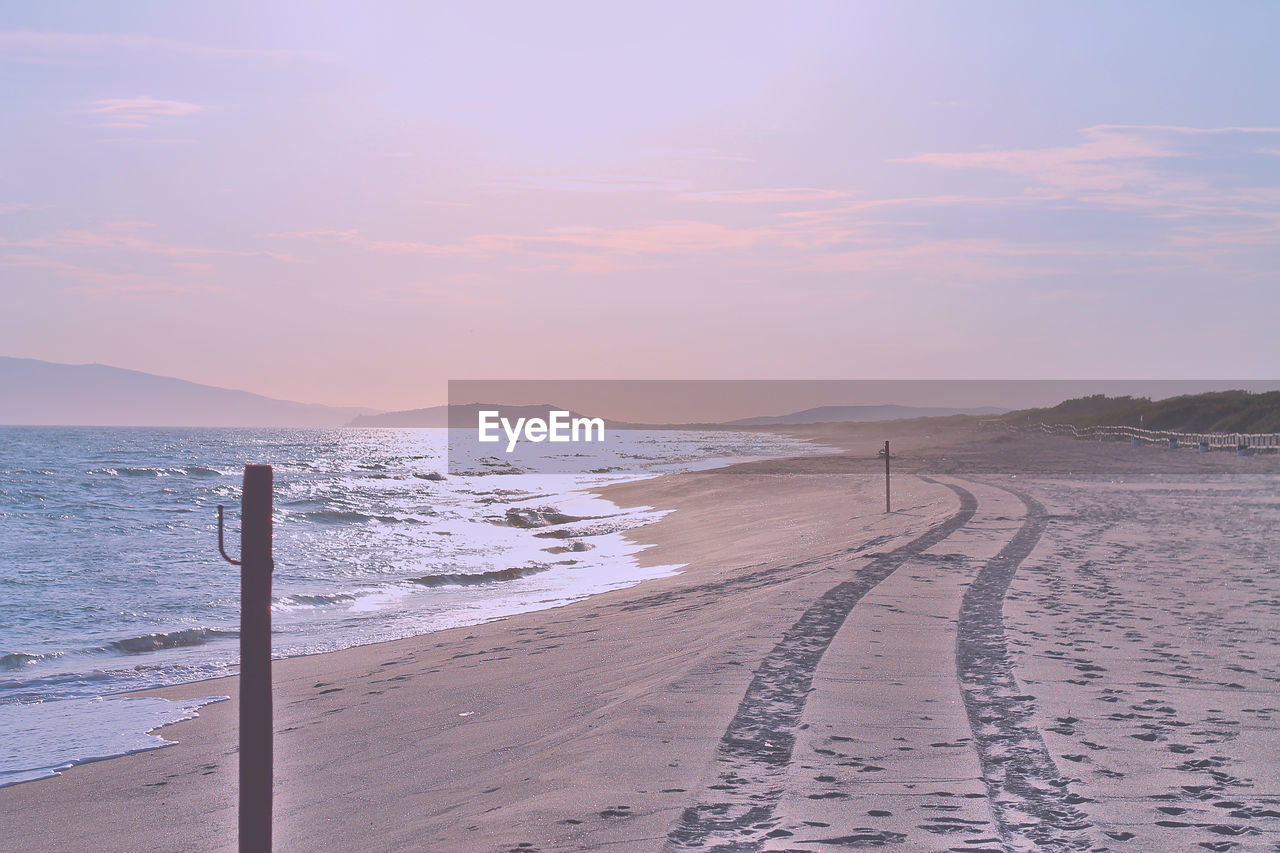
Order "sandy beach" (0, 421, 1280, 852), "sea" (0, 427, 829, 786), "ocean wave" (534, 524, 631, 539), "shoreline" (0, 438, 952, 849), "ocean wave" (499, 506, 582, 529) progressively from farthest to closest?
"ocean wave" (499, 506, 582, 529) < "ocean wave" (534, 524, 631, 539) < "sea" (0, 427, 829, 786) < "shoreline" (0, 438, 952, 849) < "sandy beach" (0, 421, 1280, 852)

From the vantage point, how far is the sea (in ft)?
29.1

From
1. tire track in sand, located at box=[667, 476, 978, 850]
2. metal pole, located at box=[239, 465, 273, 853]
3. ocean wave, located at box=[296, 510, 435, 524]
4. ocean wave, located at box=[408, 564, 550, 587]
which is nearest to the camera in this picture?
metal pole, located at box=[239, 465, 273, 853]

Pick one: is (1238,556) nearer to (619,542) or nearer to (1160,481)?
(619,542)

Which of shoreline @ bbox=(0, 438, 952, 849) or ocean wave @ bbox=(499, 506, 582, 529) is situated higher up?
shoreline @ bbox=(0, 438, 952, 849)

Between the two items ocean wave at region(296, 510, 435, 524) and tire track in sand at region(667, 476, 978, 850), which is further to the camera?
ocean wave at region(296, 510, 435, 524)

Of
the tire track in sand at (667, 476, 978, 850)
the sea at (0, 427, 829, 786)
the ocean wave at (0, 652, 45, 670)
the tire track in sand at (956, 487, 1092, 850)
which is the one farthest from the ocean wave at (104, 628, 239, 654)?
the tire track in sand at (956, 487, 1092, 850)

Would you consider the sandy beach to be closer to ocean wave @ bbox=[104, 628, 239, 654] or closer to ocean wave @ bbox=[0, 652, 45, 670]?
ocean wave @ bbox=[104, 628, 239, 654]

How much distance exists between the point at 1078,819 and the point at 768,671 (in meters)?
2.83

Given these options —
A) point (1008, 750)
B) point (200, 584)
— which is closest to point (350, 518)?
point (200, 584)

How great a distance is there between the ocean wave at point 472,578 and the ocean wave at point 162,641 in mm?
4608

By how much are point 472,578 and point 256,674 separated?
13.8 meters

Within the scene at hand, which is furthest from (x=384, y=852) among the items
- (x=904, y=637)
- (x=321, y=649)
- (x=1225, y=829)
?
(x=321, y=649)

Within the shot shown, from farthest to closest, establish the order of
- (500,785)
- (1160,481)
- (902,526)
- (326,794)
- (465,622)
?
(1160,481) < (902,526) < (465,622) < (326,794) < (500,785)

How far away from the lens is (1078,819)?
13.6 feet
